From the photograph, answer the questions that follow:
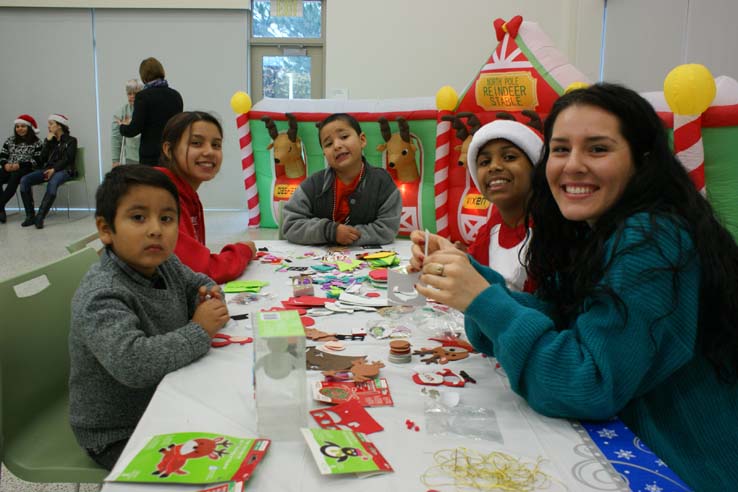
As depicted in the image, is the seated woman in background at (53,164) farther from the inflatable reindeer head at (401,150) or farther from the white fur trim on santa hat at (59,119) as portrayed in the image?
the inflatable reindeer head at (401,150)

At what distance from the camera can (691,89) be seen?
10.3ft

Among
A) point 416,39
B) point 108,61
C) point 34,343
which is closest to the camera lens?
point 34,343

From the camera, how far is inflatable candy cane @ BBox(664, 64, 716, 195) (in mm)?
3137

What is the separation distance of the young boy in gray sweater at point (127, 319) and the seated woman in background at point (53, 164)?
6.25 m

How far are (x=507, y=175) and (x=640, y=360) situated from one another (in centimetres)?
109

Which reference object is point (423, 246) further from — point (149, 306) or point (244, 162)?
point (244, 162)

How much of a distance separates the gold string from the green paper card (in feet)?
0.87

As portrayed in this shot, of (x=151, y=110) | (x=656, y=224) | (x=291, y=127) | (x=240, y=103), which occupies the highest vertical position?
(x=240, y=103)

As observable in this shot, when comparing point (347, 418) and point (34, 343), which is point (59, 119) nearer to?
point (34, 343)

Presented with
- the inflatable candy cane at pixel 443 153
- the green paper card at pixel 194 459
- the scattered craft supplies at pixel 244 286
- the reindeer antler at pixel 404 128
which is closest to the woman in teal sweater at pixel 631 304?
the green paper card at pixel 194 459

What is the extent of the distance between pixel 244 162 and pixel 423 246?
14.6 ft

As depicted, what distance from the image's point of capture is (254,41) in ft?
24.9

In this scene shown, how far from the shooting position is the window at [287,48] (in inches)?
294

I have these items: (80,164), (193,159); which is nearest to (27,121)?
(80,164)
